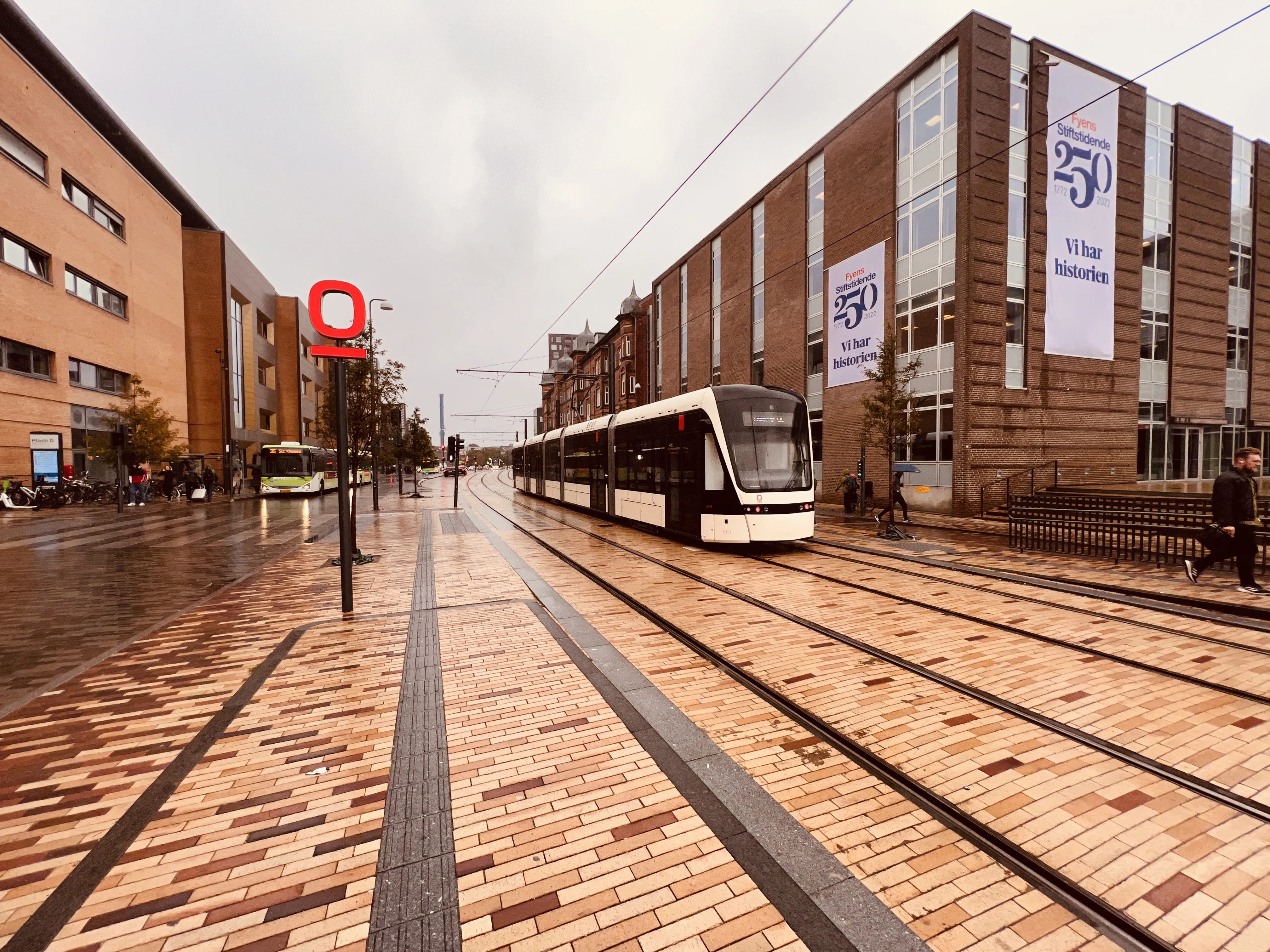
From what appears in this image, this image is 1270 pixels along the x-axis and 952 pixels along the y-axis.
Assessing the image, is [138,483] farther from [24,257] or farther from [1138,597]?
[1138,597]

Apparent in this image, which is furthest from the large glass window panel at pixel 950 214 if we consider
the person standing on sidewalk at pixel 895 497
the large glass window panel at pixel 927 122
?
the person standing on sidewalk at pixel 895 497

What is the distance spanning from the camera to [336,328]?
21.5 ft

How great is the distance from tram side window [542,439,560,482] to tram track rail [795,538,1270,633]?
573 inches

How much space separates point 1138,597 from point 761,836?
7.52 metres

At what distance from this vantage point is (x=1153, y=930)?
199cm

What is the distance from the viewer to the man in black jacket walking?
22.4 feet

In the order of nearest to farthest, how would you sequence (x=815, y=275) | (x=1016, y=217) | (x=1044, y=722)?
(x=1044, y=722) → (x=1016, y=217) → (x=815, y=275)

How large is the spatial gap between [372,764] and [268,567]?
7838mm

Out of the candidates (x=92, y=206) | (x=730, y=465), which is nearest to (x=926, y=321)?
(x=730, y=465)

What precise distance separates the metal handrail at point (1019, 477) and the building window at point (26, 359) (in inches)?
1374

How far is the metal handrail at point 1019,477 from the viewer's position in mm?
17406

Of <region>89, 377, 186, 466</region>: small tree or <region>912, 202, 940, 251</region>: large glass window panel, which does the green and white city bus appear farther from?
<region>912, 202, 940, 251</region>: large glass window panel

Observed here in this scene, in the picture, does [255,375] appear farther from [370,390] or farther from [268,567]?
[268,567]

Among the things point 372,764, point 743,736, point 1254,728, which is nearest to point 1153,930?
point 743,736
